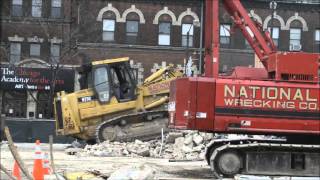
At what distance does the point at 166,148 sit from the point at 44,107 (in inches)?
809

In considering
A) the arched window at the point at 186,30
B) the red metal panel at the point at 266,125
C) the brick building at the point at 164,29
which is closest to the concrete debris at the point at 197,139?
the red metal panel at the point at 266,125

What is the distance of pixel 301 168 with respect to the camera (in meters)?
14.1

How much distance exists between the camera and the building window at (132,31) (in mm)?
43812

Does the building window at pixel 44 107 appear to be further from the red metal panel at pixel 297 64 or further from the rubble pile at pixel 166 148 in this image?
the red metal panel at pixel 297 64

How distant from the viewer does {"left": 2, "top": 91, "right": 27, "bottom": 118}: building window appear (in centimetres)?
4206

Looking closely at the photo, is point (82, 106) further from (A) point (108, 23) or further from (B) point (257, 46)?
(A) point (108, 23)

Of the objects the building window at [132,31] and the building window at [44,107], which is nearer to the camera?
the building window at [44,107]

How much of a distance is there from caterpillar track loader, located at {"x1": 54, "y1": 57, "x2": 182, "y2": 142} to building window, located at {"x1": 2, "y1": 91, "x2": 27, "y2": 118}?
17.6 metres

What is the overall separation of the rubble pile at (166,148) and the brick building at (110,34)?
59.6 ft

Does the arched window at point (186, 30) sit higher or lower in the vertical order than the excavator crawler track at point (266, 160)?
higher

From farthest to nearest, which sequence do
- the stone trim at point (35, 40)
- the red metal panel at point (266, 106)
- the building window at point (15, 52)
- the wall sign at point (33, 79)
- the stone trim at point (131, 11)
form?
the stone trim at point (131, 11), the stone trim at point (35, 40), the building window at point (15, 52), the wall sign at point (33, 79), the red metal panel at point (266, 106)

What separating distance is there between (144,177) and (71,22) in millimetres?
34215

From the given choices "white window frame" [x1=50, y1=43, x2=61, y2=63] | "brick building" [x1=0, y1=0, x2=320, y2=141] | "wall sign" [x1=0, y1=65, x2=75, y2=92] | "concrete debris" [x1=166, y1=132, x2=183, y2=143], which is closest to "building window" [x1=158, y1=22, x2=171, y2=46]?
"brick building" [x1=0, y1=0, x2=320, y2=141]

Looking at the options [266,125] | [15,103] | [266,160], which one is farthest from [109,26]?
[266,125]
